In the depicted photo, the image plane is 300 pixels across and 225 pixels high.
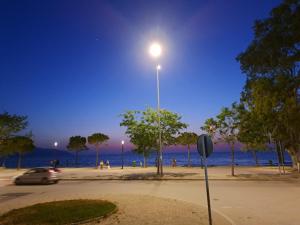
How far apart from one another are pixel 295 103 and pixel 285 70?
350 cm

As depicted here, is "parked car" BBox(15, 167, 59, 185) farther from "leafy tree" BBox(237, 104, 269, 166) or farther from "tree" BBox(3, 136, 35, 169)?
"tree" BBox(3, 136, 35, 169)

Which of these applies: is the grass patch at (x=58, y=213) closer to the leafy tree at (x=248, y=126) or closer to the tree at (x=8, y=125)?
the leafy tree at (x=248, y=126)

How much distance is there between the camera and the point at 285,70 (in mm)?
27266

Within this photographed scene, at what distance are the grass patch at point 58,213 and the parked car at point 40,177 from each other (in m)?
12.9

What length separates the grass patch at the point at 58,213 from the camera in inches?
361

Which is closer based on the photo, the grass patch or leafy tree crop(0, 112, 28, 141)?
the grass patch

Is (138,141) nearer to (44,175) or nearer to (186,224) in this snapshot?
(44,175)

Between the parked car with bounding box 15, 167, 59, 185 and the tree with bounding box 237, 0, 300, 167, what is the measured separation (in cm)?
1928

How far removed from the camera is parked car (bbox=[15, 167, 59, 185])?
24000mm

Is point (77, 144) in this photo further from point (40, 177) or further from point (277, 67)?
point (277, 67)

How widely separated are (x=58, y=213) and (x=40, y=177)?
15384mm

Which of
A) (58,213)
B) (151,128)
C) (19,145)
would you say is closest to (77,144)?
(19,145)

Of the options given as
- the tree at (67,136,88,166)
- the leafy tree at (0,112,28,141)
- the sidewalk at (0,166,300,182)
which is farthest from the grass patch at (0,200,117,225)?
the tree at (67,136,88,166)

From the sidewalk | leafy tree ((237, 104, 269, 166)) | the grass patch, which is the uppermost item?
leafy tree ((237, 104, 269, 166))
